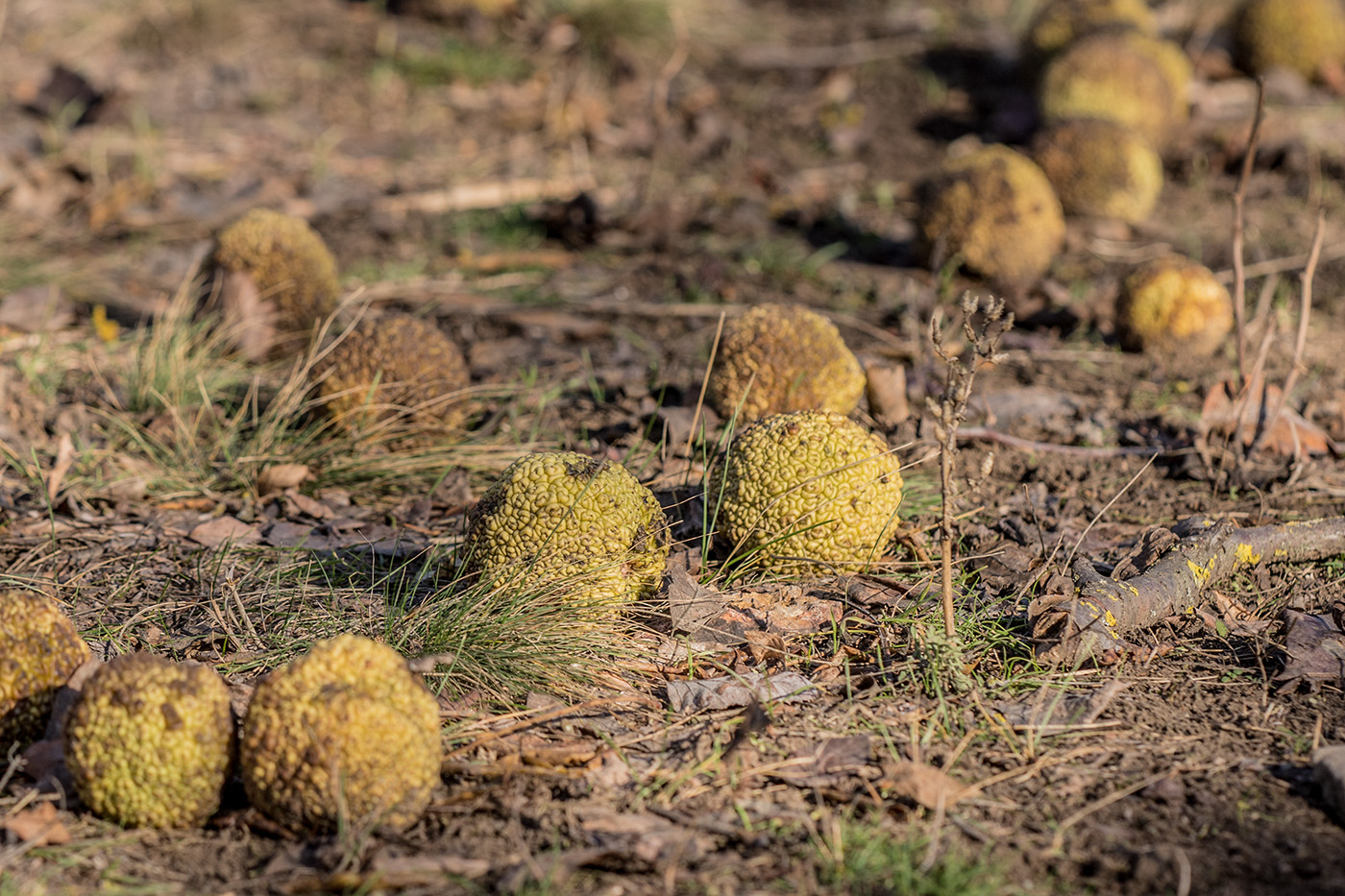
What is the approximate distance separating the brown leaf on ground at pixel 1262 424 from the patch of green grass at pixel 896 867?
7.55ft

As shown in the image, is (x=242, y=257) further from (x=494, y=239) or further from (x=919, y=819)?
(x=919, y=819)

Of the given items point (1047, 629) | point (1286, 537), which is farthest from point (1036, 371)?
point (1047, 629)

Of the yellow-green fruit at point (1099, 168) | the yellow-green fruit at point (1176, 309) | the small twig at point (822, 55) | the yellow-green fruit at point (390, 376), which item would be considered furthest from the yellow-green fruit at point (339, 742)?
the small twig at point (822, 55)

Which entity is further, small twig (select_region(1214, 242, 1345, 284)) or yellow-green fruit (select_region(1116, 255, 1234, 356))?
small twig (select_region(1214, 242, 1345, 284))

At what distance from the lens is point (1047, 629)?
9.33 feet

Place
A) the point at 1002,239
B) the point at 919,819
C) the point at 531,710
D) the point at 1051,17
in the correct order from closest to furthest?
the point at 919,819 → the point at 531,710 → the point at 1002,239 → the point at 1051,17

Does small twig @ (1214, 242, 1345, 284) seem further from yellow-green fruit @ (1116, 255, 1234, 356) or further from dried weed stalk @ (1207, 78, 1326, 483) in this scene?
dried weed stalk @ (1207, 78, 1326, 483)

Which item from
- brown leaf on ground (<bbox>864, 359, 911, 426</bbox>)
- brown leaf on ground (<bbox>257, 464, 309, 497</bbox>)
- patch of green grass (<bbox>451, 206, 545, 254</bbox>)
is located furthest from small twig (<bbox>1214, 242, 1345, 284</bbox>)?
brown leaf on ground (<bbox>257, 464, 309, 497</bbox>)

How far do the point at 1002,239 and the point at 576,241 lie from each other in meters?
2.09

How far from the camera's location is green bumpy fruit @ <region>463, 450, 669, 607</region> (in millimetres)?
2818

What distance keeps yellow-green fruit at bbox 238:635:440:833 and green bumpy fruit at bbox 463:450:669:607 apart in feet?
2.11

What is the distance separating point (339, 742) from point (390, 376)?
1893 millimetres

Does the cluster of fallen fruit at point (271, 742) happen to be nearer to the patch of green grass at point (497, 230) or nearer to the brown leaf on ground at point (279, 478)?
the brown leaf on ground at point (279, 478)

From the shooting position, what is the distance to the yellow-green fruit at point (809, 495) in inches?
118
